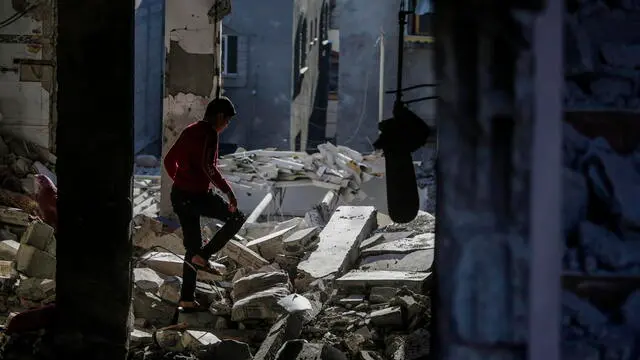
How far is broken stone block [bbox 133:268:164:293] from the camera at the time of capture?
9.51 metres

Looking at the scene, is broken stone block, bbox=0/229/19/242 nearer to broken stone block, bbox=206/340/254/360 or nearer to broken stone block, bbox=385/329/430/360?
broken stone block, bbox=206/340/254/360

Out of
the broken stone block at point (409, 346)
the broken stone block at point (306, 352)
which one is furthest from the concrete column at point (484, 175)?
the broken stone block at point (409, 346)

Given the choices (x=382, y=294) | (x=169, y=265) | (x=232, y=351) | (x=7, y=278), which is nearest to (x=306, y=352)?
(x=232, y=351)

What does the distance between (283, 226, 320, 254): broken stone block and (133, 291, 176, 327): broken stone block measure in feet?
7.25

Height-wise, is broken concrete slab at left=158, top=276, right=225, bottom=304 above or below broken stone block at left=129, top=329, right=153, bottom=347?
above

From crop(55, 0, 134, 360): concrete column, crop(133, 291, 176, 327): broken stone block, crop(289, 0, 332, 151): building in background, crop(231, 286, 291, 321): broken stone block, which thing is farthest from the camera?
crop(289, 0, 332, 151): building in background

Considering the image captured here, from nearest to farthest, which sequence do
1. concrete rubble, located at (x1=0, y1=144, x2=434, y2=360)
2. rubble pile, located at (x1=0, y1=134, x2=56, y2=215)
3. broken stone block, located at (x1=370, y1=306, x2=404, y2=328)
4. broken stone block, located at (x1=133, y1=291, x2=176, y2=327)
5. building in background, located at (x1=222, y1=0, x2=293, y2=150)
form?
concrete rubble, located at (x1=0, y1=144, x2=434, y2=360), broken stone block, located at (x1=370, y1=306, x2=404, y2=328), broken stone block, located at (x1=133, y1=291, x2=176, y2=327), rubble pile, located at (x1=0, y1=134, x2=56, y2=215), building in background, located at (x1=222, y1=0, x2=293, y2=150)

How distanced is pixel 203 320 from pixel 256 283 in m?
0.62

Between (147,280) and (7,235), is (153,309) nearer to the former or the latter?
(147,280)

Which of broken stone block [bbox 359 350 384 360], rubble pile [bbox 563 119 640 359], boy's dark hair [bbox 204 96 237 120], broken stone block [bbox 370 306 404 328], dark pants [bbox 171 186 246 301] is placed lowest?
broken stone block [bbox 359 350 384 360]

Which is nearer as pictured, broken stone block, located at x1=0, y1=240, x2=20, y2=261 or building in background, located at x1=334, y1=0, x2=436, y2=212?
broken stone block, located at x1=0, y1=240, x2=20, y2=261

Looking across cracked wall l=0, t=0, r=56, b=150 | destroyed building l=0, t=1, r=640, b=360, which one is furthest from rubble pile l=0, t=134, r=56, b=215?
cracked wall l=0, t=0, r=56, b=150

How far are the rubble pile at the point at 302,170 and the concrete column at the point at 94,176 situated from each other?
9907 millimetres

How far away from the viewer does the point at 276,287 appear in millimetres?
9258
